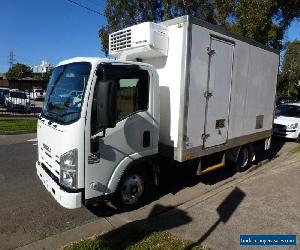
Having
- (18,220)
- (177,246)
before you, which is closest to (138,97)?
(177,246)

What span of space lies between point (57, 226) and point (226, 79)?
4.27 meters

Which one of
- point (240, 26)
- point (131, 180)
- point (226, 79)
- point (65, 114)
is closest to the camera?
point (65, 114)

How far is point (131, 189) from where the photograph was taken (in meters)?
5.82

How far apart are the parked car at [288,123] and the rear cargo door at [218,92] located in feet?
24.3

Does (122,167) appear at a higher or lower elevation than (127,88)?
lower

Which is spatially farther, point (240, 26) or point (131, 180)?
point (240, 26)

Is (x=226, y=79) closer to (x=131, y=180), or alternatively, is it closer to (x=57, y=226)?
(x=131, y=180)

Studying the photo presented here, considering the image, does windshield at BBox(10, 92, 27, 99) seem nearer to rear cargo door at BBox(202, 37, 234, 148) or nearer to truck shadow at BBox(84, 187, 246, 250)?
rear cargo door at BBox(202, 37, 234, 148)

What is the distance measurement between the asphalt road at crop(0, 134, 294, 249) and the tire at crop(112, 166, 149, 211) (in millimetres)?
153

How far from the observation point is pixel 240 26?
15086 mm

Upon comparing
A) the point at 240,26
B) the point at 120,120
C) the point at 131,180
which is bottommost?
the point at 131,180

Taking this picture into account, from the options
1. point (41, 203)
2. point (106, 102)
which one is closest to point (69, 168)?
point (106, 102)

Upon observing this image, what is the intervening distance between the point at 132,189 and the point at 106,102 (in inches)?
78.6

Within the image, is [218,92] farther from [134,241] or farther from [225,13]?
[225,13]
